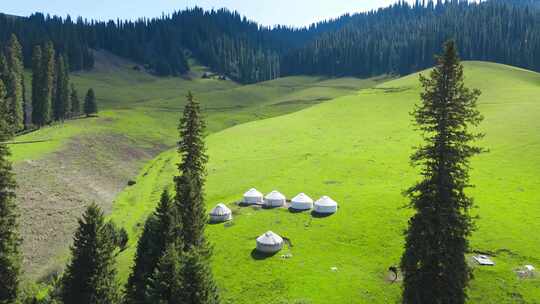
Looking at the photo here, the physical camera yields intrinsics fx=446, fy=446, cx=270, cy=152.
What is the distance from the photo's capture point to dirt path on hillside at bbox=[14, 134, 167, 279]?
213ft

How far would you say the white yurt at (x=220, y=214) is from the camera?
64750mm

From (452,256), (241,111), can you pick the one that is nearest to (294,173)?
(452,256)

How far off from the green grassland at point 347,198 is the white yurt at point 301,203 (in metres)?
1.94

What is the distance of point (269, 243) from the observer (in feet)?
179

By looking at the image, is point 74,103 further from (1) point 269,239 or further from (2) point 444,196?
(2) point 444,196

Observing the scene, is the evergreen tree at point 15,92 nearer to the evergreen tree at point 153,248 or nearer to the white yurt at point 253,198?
the white yurt at point 253,198

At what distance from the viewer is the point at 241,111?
19000cm

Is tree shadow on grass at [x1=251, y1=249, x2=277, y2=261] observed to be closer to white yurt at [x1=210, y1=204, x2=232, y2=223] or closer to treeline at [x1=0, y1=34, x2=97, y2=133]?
white yurt at [x1=210, y1=204, x2=232, y2=223]

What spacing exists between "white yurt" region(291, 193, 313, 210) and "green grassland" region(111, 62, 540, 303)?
6.37 ft

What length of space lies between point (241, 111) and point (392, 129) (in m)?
88.9

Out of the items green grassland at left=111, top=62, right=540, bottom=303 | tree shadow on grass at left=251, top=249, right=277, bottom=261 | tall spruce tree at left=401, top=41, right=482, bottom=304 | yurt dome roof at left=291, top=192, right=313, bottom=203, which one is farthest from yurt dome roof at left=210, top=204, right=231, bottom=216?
tall spruce tree at left=401, top=41, right=482, bottom=304

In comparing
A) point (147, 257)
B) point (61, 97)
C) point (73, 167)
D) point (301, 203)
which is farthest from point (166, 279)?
point (61, 97)

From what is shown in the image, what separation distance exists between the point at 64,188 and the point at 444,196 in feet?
224

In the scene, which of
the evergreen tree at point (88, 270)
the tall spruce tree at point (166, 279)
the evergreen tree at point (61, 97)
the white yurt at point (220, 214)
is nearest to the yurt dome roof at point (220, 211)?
the white yurt at point (220, 214)
